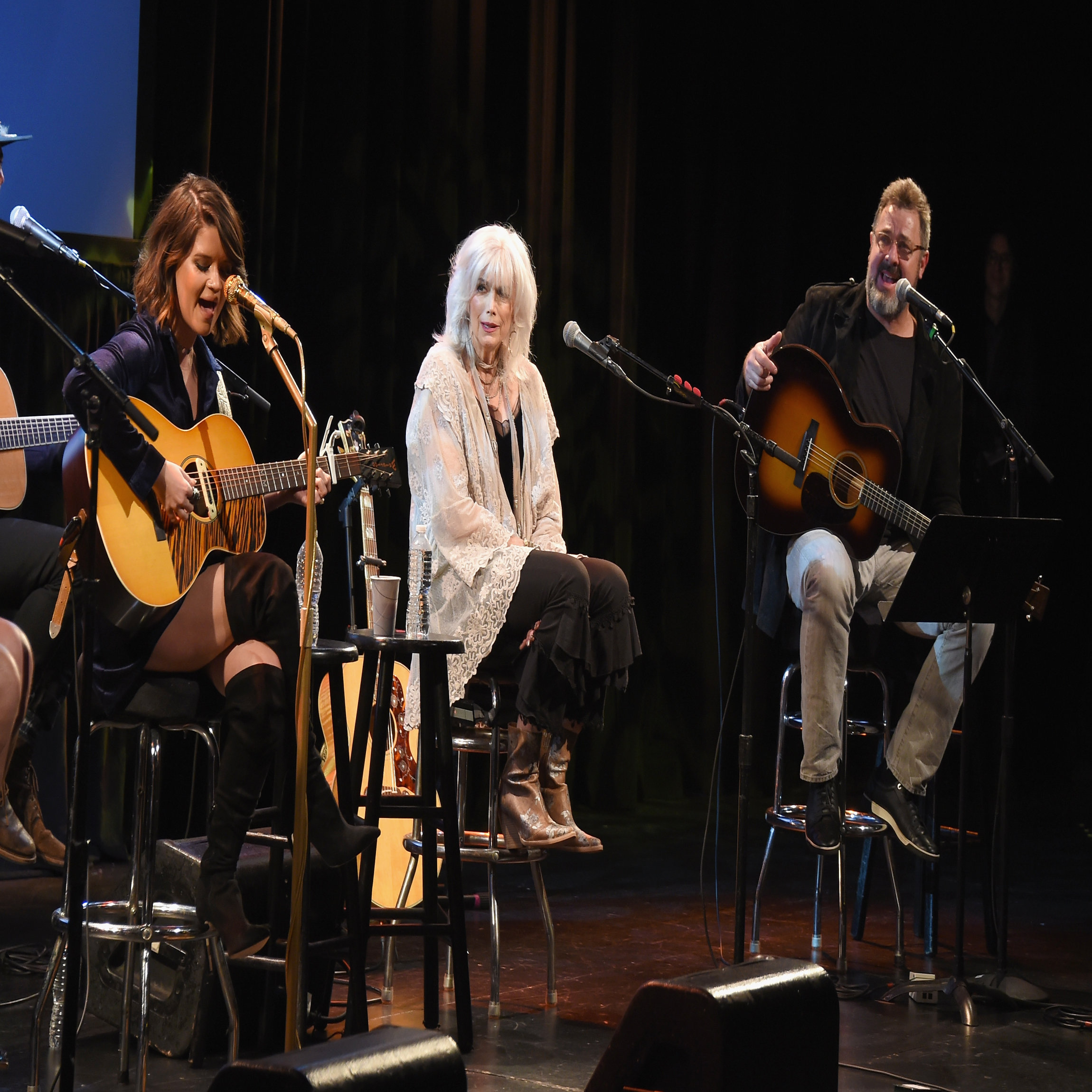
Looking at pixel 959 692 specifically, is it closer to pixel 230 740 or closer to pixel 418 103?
pixel 230 740

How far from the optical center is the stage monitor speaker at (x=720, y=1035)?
1771mm

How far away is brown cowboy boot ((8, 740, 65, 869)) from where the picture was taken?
3.14m

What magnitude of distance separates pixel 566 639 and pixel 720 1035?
1672 millimetres

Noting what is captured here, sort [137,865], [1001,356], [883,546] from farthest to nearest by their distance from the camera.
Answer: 1. [1001,356]
2. [883,546]
3. [137,865]

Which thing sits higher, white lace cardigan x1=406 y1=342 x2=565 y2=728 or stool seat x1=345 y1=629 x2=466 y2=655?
white lace cardigan x1=406 y1=342 x2=565 y2=728

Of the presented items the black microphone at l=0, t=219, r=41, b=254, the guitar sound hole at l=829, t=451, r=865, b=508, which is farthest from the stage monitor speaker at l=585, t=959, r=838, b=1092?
the guitar sound hole at l=829, t=451, r=865, b=508

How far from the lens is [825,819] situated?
3740 millimetres

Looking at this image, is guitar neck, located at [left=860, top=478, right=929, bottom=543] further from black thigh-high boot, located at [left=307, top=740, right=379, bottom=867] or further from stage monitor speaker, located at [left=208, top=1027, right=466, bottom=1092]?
stage monitor speaker, located at [left=208, top=1027, right=466, bottom=1092]

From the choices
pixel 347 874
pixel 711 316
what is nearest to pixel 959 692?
pixel 347 874

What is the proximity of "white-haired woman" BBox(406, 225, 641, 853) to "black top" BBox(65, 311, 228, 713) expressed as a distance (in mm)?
749

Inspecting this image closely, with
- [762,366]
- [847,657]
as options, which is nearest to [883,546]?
[847,657]

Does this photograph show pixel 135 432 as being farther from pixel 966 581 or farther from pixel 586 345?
pixel 966 581

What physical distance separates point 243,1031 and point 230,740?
2.37 feet

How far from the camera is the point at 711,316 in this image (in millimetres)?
6598
